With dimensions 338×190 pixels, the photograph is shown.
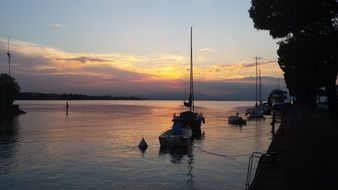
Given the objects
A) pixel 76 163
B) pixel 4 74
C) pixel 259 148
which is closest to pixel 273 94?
pixel 4 74

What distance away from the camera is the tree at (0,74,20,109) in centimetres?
11450

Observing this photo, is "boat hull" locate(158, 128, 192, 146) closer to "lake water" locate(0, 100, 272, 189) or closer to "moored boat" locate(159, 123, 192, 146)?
"moored boat" locate(159, 123, 192, 146)

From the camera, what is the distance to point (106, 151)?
4128 centimetres

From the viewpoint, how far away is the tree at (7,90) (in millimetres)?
114500

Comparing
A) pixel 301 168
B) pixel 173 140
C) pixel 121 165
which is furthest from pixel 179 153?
pixel 301 168

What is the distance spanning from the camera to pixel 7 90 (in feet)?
379

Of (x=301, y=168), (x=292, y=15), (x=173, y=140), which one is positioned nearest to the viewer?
(x=301, y=168)

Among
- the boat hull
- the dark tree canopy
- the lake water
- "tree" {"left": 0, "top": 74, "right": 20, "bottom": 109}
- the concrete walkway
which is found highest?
the dark tree canopy

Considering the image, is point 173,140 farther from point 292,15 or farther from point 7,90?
point 7,90

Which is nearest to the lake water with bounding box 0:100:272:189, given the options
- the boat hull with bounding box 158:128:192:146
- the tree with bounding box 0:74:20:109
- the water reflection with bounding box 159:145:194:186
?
the water reflection with bounding box 159:145:194:186

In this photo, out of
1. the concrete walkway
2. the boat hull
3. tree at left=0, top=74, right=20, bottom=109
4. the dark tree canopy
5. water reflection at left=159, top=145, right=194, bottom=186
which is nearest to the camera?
the concrete walkway

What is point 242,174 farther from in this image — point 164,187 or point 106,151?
point 106,151

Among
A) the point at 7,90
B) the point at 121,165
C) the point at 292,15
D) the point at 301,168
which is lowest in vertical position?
the point at 121,165

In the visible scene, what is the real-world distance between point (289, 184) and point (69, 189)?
1247 centimetres
